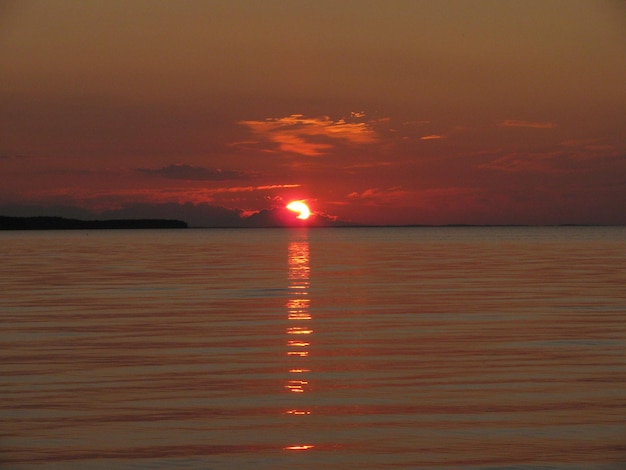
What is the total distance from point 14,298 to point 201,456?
2426 cm

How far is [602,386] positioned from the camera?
647 inches

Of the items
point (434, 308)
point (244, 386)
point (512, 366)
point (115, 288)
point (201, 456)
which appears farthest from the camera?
point (115, 288)

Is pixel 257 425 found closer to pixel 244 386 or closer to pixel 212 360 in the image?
pixel 244 386

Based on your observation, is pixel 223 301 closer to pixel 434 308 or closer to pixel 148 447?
pixel 434 308

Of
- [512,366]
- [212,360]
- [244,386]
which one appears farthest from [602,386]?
[212,360]

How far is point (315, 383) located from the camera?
Answer: 16.7 m

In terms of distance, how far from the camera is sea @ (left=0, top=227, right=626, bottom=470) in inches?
484

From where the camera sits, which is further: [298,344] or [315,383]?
[298,344]

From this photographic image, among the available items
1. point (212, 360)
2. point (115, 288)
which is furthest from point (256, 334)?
point (115, 288)

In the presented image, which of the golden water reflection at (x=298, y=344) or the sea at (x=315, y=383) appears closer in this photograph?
the sea at (x=315, y=383)

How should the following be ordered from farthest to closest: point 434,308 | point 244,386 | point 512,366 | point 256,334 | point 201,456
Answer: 1. point 434,308
2. point 256,334
3. point 512,366
4. point 244,386
5. point 201,456

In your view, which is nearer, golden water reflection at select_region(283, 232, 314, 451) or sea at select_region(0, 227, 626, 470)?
sea at select_region(0, 227, 626, 470)

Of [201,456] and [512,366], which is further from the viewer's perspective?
[512,366]

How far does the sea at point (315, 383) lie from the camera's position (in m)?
12.3
